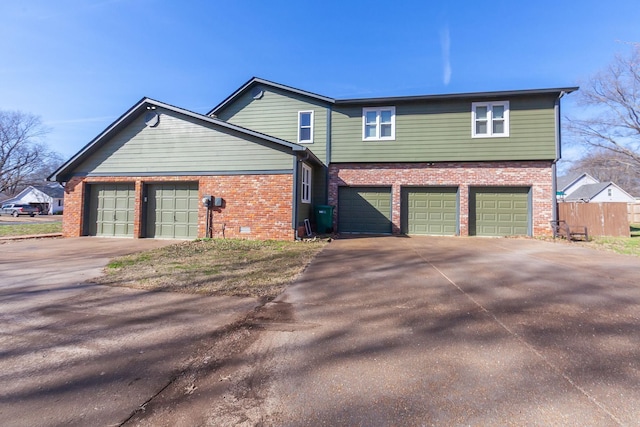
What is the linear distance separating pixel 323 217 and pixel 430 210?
15.5ft

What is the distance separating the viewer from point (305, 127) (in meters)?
14.1

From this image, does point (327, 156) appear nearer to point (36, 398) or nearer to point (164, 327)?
point (164, 327)

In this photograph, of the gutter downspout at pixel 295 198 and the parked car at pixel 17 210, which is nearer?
the gutter downspout at pixel 295 198

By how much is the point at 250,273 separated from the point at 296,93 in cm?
1058

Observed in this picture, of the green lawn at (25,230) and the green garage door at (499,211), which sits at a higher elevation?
the green garage door at (499,211)

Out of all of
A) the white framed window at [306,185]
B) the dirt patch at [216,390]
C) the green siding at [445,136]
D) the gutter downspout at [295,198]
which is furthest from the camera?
the green siding at [445,136]

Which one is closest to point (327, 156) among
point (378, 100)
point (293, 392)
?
point (378, 100)

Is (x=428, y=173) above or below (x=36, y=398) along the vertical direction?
above

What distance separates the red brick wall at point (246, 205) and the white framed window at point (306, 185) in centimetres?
112

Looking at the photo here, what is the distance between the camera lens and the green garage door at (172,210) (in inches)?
451

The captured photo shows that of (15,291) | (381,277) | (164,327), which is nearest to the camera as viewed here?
(164,327)

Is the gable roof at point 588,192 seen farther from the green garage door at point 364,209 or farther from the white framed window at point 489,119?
the green garage door at point 364,209

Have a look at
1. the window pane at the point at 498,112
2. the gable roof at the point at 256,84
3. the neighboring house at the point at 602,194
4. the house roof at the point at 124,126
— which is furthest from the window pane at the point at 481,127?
the neighboring house at the point at 602,194

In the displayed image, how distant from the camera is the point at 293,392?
222cm
